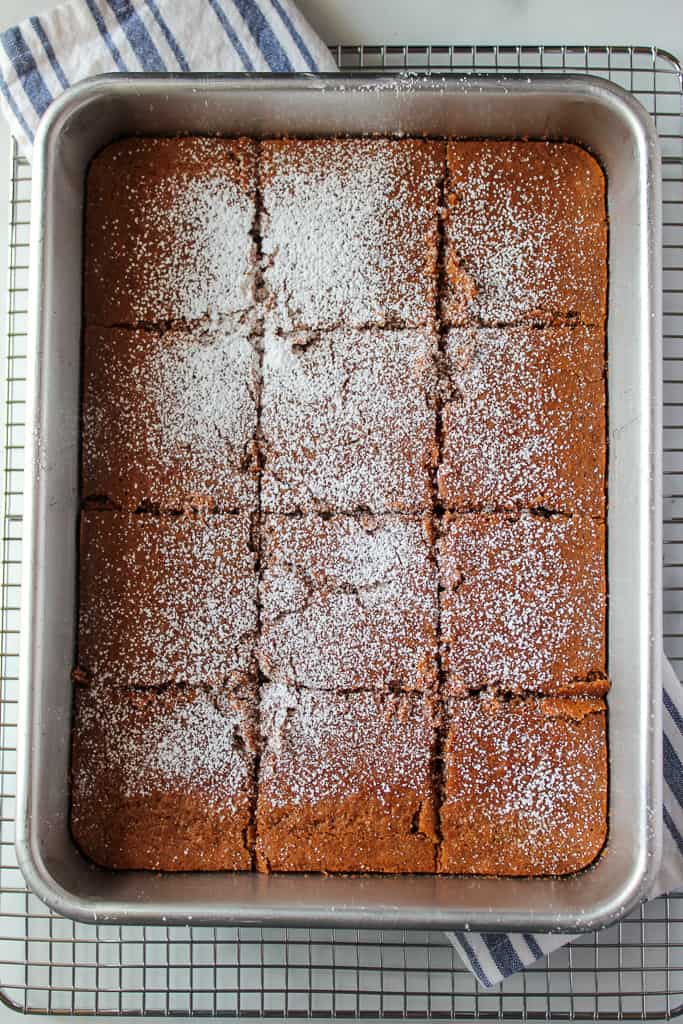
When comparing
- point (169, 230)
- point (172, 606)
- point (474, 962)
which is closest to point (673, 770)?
point (474, 962)

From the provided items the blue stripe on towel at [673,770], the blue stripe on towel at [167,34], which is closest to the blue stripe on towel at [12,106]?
the blue stripe on towel at [167,34]

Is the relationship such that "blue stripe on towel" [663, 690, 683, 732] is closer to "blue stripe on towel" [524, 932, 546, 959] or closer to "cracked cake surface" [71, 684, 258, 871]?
"blue stripe on towel" [524, 932, 546, 959]

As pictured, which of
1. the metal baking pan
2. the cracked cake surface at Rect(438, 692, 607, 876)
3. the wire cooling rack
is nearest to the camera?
the metal baking pan

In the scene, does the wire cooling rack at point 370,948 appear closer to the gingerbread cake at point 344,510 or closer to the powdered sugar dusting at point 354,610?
the gingerbread cake at point 344,510

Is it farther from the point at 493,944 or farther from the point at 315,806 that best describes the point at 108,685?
the point at 493,944

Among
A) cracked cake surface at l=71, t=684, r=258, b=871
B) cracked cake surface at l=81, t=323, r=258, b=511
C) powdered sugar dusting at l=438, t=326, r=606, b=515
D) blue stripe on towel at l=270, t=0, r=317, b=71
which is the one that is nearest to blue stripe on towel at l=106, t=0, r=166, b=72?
blue stripe on towel at l=270, t=0, r=317, b=71

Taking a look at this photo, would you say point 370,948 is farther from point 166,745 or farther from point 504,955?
point 166,745

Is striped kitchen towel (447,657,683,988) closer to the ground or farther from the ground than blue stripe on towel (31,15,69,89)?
closer to the ground
